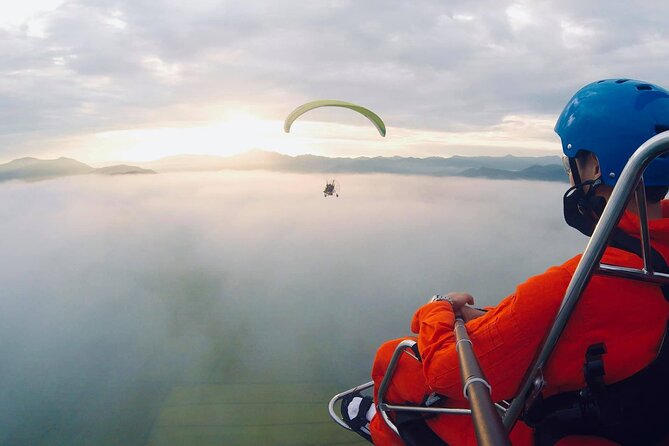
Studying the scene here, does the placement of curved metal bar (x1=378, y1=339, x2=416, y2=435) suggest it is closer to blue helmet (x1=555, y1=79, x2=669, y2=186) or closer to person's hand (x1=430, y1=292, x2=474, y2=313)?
person's hand (x1=430, y1=292, x2=474, y2=313)

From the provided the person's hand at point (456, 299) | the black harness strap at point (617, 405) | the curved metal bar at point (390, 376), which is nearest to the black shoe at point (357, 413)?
the curved metal bar at point (390, 376)

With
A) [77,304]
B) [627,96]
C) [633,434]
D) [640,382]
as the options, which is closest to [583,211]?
[627,96]

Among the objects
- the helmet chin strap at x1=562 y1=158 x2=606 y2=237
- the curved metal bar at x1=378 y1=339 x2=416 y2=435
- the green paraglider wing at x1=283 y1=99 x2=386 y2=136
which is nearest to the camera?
the helmet chin strap at x1=562 y1=158 x2=606 y2=237

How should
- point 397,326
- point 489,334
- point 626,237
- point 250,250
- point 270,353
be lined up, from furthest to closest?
point 250,250 → point 397,326 → point 270,353 → point 489,334 → point 626,237

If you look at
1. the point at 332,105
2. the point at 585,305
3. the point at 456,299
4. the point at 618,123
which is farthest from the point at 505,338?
the point at 332,105

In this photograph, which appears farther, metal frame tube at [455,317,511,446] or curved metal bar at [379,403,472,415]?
curved metal bar at [379,403,472,415]

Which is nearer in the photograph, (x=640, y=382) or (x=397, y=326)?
(x=640, y=382)

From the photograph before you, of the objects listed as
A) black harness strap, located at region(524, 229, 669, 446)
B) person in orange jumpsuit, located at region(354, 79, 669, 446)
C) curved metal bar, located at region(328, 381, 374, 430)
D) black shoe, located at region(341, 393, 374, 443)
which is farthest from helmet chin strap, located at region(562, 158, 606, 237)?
black shoe, located at region(341, 393, 374, 443)

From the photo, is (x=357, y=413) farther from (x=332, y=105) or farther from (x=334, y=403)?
(x=332, y=105)

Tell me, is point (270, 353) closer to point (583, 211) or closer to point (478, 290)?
point (478, 290)
